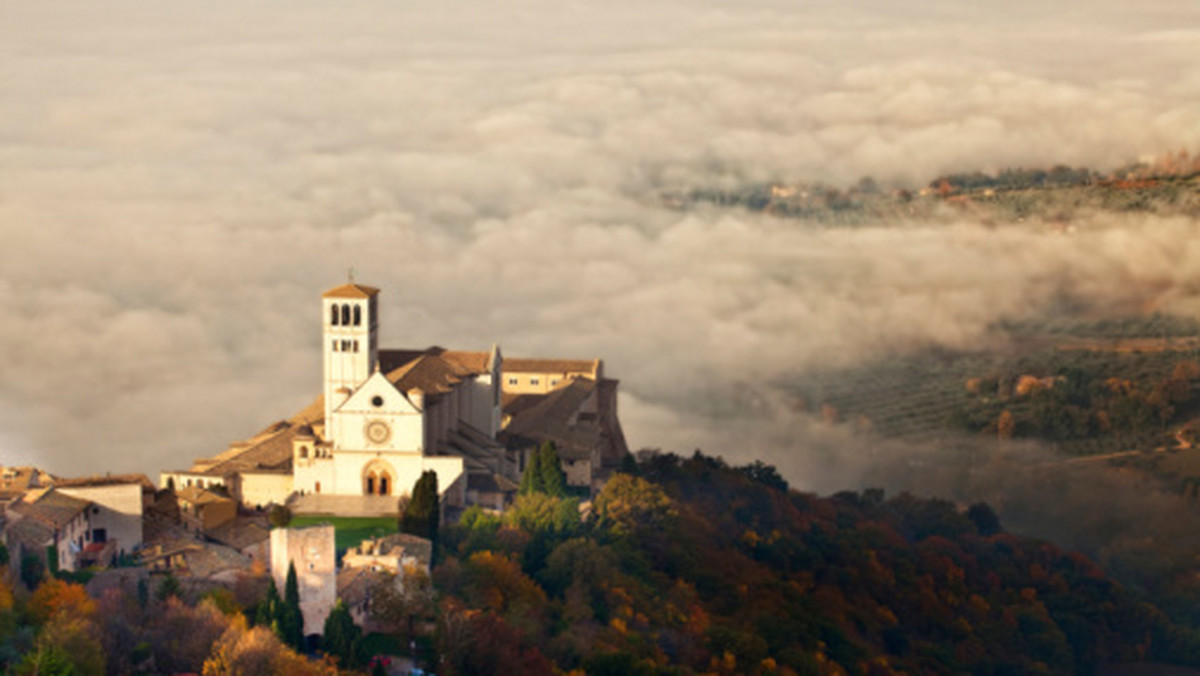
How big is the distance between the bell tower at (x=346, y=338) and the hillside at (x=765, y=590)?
9100 millimetres

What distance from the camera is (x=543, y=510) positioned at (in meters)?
65.2

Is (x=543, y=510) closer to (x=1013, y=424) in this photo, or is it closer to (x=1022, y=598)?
(x=1022, y=598)

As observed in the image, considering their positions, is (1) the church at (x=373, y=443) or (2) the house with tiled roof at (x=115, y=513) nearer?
(2) the house with tiled roof at (x=115, y=513)

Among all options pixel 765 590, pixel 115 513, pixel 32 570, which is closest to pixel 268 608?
pixel 32 570

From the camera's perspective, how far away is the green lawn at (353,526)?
62.6 m

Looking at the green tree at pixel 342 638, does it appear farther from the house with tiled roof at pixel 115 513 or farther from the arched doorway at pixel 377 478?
the arched doorway at pixel 377 478

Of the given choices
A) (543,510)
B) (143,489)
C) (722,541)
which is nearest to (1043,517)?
(722,541)

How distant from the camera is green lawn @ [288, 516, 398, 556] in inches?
2466

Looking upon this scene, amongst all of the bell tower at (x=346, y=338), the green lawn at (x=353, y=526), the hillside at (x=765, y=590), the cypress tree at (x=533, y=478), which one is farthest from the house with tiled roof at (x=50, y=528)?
the cypress tree at (x=533, y=478)

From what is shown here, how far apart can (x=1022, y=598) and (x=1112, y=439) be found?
3619 cm

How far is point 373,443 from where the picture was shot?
6862 centimetres

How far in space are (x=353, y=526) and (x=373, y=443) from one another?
4.45m

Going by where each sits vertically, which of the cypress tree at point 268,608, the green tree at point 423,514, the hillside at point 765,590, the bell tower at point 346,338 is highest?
the bell tower at point 346,338

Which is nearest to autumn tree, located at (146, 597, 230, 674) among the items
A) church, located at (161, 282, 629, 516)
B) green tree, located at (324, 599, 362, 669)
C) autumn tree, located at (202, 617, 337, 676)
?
autumn tree, located at (202, 617, 337, 676)
